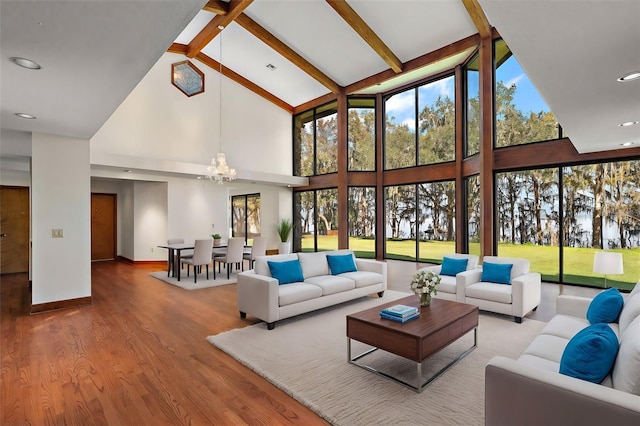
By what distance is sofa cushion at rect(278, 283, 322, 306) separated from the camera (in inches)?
159

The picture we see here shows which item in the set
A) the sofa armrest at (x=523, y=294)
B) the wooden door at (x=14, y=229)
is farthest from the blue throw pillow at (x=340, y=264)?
the wooden door at (x=14, y=229)

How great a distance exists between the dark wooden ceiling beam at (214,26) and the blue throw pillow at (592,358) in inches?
279

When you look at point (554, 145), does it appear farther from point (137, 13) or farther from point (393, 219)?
point (137, 13)

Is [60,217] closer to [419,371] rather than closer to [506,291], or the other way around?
[419,371]

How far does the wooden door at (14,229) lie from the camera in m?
7.36

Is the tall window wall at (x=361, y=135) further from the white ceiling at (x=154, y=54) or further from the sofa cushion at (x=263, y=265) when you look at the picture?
the sofa cushion at (x=263, y=265)

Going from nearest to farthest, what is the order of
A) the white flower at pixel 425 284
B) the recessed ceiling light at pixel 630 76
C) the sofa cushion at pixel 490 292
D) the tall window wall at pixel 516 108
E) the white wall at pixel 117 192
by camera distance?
the recessed ceiling light at pixel 630 76 < the white flower at pixel 425 284 < the sofa cushion at pixel 490 292 < the tall window wall at pixel 516 108 < the white wall at pixel 117 192

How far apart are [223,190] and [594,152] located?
896 centimetres

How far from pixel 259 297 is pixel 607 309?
133 inches

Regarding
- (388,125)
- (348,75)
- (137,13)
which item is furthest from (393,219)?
(137,13)

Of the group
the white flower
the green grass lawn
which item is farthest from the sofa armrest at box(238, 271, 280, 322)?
the green grass lawn

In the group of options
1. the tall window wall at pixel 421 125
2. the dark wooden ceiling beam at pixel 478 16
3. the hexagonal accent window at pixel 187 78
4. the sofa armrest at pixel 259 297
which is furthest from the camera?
the hexagonal accent window at pixel 187 78

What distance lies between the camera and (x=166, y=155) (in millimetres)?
8508

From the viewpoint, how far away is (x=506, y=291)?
13.8 ft
